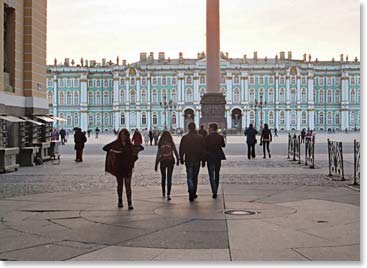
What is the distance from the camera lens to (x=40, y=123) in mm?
22078

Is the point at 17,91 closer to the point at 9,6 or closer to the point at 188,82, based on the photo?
the point at 9,6

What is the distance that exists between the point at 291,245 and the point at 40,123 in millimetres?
Answer: 16250

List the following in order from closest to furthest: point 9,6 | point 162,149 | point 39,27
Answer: point 162,149, point 9,6, point 39,27

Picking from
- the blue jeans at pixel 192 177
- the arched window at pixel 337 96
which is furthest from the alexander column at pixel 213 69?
the arched window at pixel 337 96

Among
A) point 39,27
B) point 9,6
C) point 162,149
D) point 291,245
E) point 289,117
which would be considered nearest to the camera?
point 291,245

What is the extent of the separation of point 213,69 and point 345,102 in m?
78.1

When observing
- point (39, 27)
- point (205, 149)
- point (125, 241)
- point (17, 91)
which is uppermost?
point (39, 27)

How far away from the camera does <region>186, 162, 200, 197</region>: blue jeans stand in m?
11.7

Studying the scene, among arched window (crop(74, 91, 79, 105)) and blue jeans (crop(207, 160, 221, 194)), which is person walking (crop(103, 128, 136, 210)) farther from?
arched window (crop(74, 91, 79, 105))

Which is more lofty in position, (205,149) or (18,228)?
(205,149)

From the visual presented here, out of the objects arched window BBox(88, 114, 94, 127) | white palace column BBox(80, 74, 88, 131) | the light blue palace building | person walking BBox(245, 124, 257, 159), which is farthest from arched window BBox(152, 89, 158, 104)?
person walking BBox(245, 124, 257, 159)

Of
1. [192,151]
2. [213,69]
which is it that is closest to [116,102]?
[213,69]

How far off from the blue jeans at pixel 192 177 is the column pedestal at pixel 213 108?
105 feet

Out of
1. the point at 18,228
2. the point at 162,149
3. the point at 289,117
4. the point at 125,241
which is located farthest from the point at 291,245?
the point at 289,117
